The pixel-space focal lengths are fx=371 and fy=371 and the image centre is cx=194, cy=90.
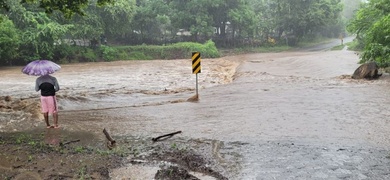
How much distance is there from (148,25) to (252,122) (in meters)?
40.2

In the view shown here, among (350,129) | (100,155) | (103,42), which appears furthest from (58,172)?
(103,42)

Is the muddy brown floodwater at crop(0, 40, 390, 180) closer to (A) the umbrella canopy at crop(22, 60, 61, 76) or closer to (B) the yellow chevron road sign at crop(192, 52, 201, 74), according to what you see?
(B) the yellow chevron road sign at crop(192, 52, 201, 74)

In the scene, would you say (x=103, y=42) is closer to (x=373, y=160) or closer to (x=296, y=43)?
(x=296, y=43)

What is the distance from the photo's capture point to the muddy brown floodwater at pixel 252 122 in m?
5.95

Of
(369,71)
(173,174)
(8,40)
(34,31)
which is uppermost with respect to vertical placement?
(34,31)

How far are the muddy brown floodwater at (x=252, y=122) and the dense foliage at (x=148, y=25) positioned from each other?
537 inches

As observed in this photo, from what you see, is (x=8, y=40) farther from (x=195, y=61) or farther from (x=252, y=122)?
(x=252, y=122)

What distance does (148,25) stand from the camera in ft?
157

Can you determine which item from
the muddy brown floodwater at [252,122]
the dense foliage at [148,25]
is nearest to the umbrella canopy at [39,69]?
the muddy brown floodwater at [252,122]

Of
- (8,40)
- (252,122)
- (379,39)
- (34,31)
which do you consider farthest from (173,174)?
(34,31)

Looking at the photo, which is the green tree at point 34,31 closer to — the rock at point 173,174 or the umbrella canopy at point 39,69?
the umbrella canopy at point 39,69

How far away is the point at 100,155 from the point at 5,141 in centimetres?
259

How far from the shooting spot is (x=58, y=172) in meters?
5.60

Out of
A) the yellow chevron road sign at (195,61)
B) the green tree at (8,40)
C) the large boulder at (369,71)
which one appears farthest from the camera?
the green tree at (8,40)
